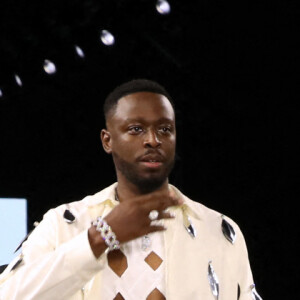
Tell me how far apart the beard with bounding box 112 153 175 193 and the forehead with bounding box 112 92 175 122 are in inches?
4.2

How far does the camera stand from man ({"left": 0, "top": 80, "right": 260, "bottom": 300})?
142cm

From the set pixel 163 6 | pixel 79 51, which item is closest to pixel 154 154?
pixel 163 6

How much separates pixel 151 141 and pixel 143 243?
273 mm

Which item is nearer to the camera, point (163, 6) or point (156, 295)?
point (156, 295)

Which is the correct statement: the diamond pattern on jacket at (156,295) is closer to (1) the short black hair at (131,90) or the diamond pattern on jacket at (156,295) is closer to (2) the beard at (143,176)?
(2) the beard at (143,176)

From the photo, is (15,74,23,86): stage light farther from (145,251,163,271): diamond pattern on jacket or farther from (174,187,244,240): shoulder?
(145,251,163,271): diamond pattern on jacket

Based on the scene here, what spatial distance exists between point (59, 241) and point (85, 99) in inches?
108

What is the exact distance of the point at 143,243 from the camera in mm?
1556

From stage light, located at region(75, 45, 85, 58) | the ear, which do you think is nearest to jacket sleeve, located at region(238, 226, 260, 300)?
the ear

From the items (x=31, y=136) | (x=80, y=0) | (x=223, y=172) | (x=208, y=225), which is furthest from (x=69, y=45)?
(x=208, y=225)

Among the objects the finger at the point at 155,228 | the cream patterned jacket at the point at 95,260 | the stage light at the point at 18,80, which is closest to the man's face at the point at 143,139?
the cream patterned jacket at the point at 95,260

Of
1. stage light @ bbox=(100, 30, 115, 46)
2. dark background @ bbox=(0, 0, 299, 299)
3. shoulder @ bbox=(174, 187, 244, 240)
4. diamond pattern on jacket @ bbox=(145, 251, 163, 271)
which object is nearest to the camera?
diamond pattern on jacket @ bbox=(145, 251, 163, 271)

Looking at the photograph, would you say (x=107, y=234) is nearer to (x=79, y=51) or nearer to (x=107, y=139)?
(x=107, y=139)

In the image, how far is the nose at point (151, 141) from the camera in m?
1.46
